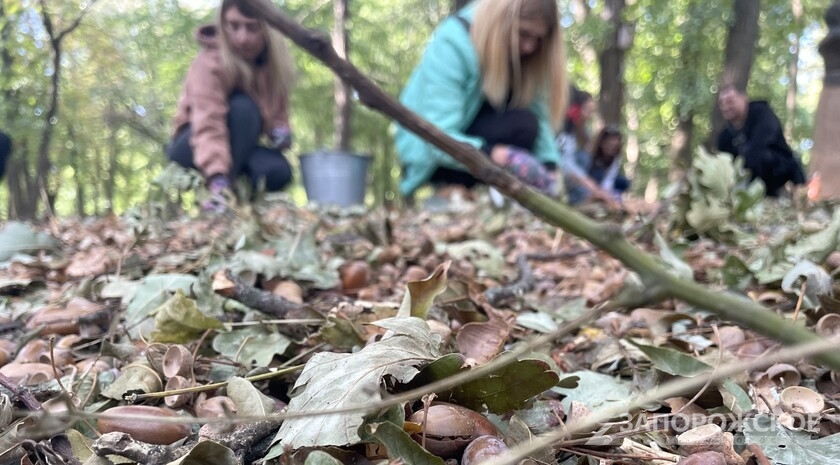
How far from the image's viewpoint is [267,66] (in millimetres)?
3055

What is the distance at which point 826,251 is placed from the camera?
0.93 meters

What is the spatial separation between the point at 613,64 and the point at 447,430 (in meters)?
5.89

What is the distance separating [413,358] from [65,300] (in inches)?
25.7

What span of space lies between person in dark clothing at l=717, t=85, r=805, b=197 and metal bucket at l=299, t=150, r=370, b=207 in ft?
8.22

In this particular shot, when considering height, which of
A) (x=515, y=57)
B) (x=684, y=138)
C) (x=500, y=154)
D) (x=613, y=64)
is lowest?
(x=500, y=154)

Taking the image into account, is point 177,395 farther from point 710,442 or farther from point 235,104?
point 235,104

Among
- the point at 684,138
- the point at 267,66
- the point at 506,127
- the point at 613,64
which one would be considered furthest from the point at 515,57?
the point at 684,138

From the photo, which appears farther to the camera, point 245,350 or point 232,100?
point 232,100

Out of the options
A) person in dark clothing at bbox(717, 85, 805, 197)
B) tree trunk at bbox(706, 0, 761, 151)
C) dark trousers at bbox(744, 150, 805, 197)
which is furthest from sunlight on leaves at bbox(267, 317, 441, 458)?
tree trunk at bbox(706, 0, 761, 151)

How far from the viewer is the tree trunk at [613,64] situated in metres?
5.63

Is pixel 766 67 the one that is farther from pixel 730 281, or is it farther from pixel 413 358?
pixel 413 358

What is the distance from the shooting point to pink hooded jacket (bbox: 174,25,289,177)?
2660 mm

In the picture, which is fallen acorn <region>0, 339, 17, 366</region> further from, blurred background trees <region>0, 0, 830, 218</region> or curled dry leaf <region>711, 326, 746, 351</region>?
blurred background trees <region>0, 0, 830, 218</region>

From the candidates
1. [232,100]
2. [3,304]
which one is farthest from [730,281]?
[232,100]
